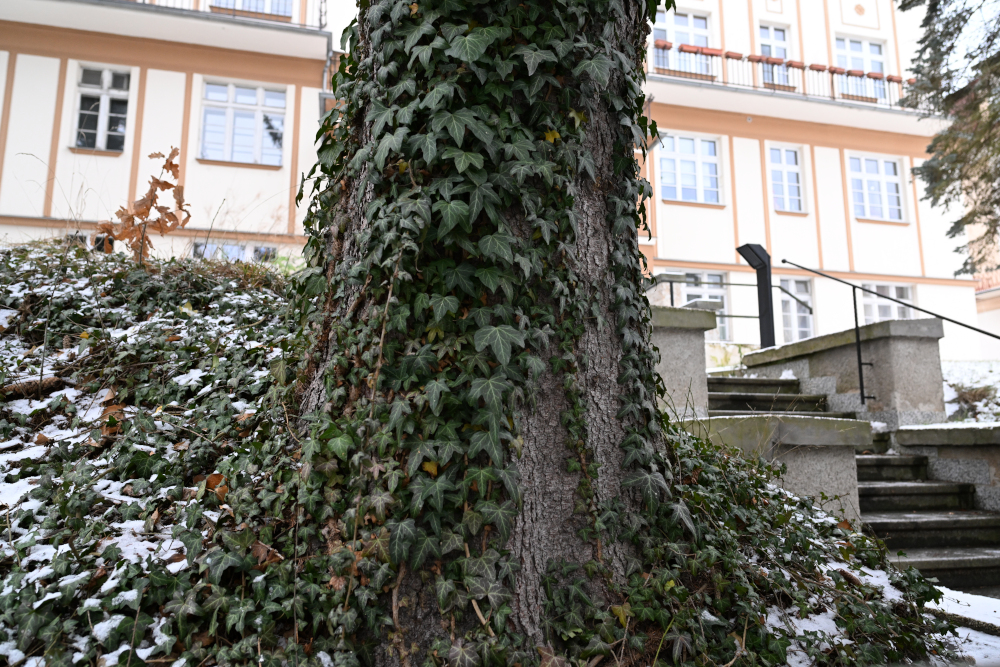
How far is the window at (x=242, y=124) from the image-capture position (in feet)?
37.8

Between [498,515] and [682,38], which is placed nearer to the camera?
[498,515]

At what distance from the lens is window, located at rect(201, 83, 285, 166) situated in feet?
37.8

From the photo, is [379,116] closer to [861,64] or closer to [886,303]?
[886,303]

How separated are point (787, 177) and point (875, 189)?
2.24 meters

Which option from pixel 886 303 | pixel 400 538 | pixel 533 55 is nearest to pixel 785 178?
pixel 886 303

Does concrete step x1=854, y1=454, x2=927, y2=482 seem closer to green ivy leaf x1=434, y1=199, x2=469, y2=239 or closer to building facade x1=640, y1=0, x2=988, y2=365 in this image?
green ivy leaf x1=434, y1=199, x2=469, y2=239

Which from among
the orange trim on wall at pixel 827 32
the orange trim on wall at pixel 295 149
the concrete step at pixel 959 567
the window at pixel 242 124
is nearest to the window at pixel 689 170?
the orange trim on wall at pixel 827 32

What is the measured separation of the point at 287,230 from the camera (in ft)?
33.4

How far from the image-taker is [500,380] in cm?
185

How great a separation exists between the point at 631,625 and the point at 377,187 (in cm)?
160

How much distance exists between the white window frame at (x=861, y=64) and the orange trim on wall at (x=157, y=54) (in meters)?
12.0

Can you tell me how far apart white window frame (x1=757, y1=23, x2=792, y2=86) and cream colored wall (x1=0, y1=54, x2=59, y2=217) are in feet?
48.0

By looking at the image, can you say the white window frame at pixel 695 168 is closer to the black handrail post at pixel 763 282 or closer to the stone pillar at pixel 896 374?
the black handrail post at pixel 763 282

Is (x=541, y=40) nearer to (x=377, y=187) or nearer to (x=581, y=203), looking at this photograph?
(x=581, y=203)
